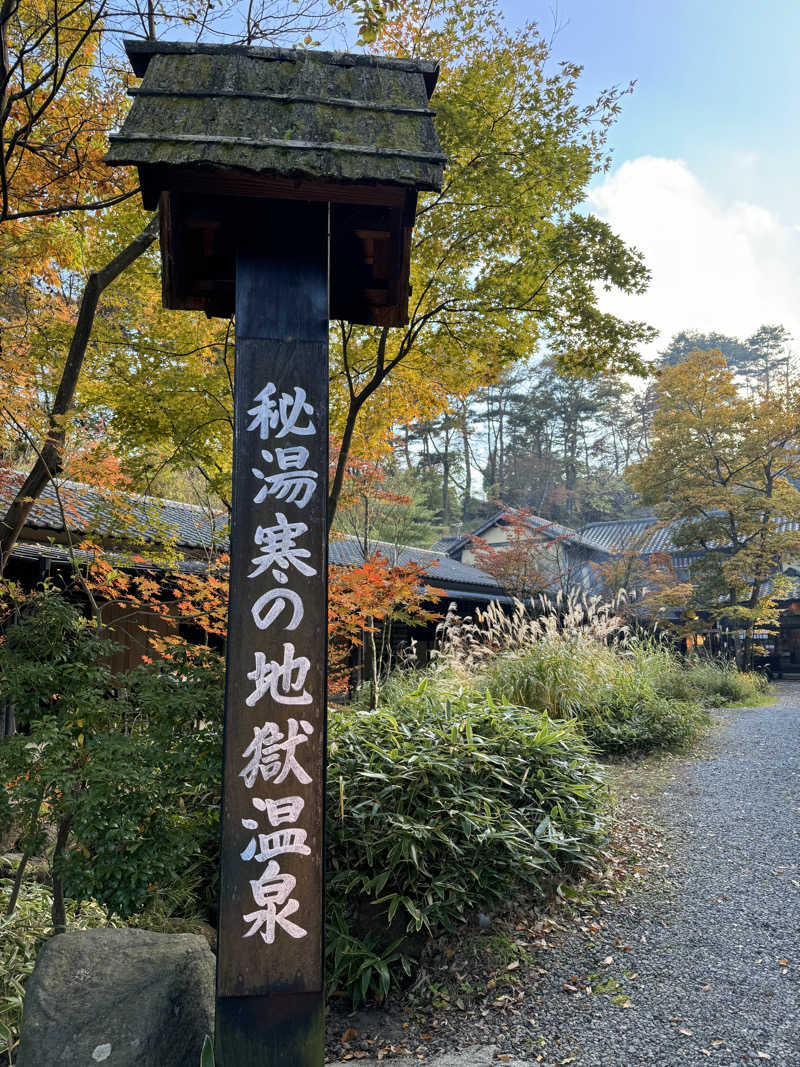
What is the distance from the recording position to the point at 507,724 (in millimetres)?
4707

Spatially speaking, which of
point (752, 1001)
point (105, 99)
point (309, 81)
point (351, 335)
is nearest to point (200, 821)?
point (752, 1001)

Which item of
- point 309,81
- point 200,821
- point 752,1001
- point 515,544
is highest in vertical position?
point 309,81

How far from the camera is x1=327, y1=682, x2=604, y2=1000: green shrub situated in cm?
342

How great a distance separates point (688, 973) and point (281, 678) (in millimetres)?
2478

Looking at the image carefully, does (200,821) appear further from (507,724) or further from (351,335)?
(351,335)

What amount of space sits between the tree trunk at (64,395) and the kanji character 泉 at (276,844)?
103 inches

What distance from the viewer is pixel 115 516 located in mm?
4441

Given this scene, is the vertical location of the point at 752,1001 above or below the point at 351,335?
below

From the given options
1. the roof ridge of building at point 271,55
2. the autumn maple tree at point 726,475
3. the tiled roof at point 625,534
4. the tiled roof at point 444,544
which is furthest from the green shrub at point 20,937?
the tiled roof at point 625,534

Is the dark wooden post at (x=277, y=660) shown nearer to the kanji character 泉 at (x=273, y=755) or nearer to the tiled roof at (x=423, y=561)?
the kanji character 泉 at (x=273, y=755)

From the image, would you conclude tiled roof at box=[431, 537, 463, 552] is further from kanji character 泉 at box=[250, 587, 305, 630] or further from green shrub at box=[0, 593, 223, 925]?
kanji character 泉 at box=[250, 587, 305, 630]

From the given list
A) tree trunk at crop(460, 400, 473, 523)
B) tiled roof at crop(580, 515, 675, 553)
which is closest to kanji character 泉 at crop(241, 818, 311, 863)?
tiled roof at crop(580, 515, 675, 553)

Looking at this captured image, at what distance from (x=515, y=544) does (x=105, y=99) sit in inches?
474

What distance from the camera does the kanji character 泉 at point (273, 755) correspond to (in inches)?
82.0
